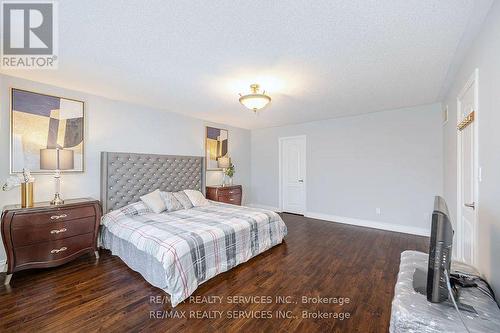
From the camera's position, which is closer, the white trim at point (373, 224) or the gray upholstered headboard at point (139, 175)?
the gray upholstered headboard at point (139, 175)

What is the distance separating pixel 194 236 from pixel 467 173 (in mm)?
2990

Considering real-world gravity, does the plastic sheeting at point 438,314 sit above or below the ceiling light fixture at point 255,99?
below

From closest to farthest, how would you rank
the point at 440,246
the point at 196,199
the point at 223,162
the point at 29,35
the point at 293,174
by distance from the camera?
the point at 440,246 < the point at 29,35 < the point at 196,199 < the point at 223,162 < the point at 293,174

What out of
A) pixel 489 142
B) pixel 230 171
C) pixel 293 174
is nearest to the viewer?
pixel 489 142

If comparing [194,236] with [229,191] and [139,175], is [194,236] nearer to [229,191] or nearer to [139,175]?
[139,175]

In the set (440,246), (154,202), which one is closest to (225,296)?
(440,246)

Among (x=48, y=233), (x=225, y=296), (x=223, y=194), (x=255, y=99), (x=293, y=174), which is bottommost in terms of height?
(x=225, y=296)

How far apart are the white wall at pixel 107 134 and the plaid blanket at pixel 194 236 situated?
772 millimetres

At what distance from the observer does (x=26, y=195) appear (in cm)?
253

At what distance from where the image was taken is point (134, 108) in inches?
148

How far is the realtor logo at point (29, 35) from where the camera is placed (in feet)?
5.16

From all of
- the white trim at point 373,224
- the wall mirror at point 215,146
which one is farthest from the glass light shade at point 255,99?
the white trim at point 373,224

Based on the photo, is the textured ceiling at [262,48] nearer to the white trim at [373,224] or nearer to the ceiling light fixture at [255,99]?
the ceiling light fixture at [255,99]

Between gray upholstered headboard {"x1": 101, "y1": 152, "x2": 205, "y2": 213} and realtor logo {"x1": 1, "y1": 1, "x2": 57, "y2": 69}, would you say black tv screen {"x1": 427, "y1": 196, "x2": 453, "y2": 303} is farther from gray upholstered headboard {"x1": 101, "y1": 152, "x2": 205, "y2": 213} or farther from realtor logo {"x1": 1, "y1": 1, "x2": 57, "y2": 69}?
gray upholstered headboard {"x1": 101, "y1": 152, "x2": 205, "y2": 213}
